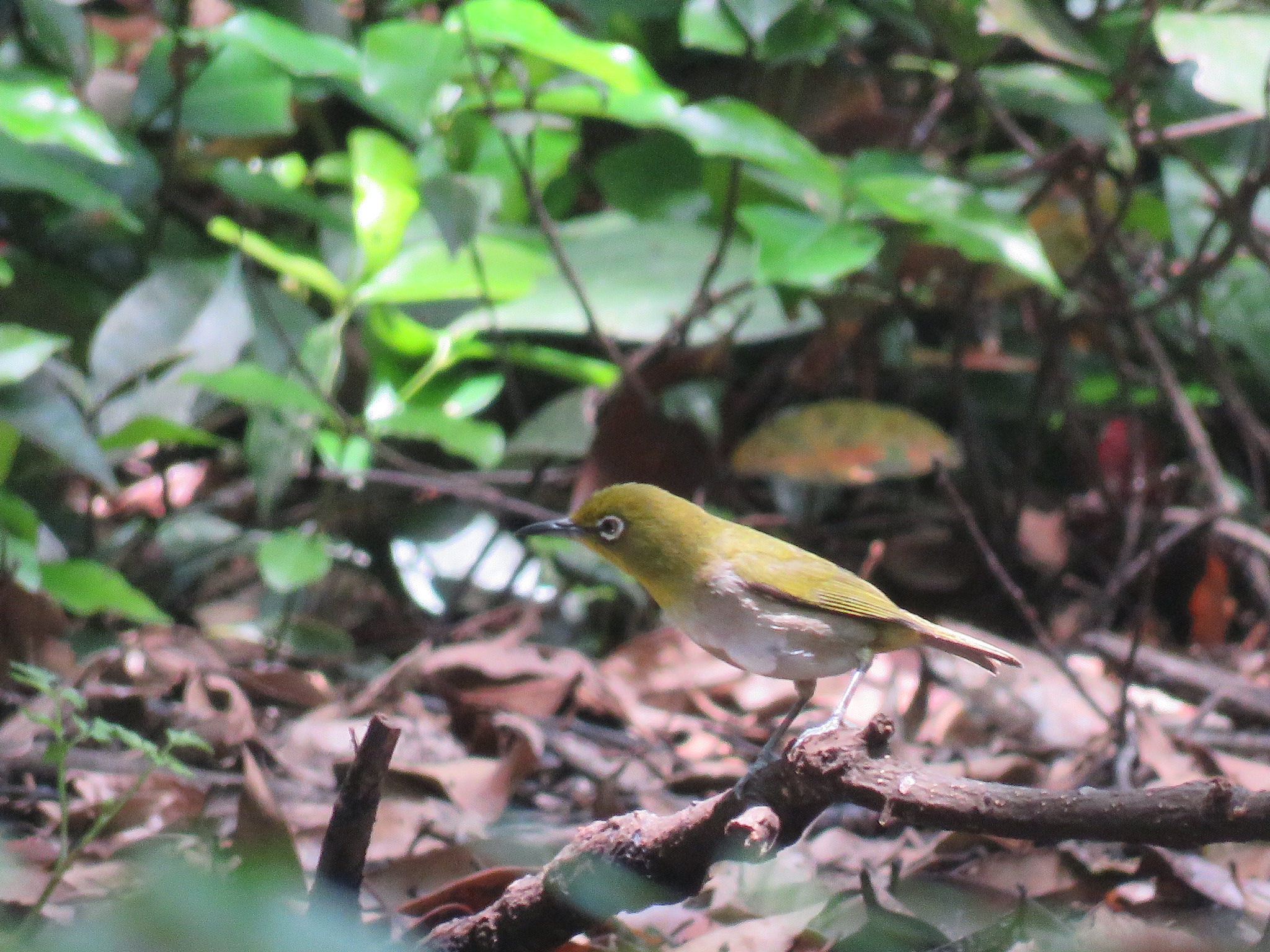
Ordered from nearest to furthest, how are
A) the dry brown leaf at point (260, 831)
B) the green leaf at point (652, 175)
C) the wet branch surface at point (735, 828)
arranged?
the wet branch surface at point (735, 828)
the dry brown leaf at point (260, 831)
the green leaf at point (652, 175)

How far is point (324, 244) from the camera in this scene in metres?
5.22

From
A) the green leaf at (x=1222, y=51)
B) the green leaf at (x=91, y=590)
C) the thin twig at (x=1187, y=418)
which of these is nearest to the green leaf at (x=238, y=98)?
the green leaf at (x=91, y=590)

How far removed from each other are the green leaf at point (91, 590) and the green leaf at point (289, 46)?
1.75 m

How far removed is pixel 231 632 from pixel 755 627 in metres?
2.62

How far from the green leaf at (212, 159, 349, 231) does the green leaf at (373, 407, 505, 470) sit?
1.12 metres

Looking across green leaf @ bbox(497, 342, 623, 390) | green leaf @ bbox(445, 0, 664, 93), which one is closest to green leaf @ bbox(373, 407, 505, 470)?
green leaf @ bbox(497, 342, 623, 390)

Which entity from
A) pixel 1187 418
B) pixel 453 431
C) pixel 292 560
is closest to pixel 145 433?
pixel 292 560

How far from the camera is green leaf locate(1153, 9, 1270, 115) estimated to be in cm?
399

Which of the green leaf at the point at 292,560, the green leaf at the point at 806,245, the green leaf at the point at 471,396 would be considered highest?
the green leaf at the point at 806,245

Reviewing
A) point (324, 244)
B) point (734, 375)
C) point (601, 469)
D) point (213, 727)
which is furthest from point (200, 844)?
point (734, 375)

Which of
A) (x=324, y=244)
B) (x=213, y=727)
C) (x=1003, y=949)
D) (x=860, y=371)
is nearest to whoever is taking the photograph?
(x=1003, y=949)

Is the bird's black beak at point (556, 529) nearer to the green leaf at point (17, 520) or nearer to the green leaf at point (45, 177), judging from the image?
the green leaf at point (17, 520)

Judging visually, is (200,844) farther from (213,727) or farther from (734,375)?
(734,375)

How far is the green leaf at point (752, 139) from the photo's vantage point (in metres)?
3.95
